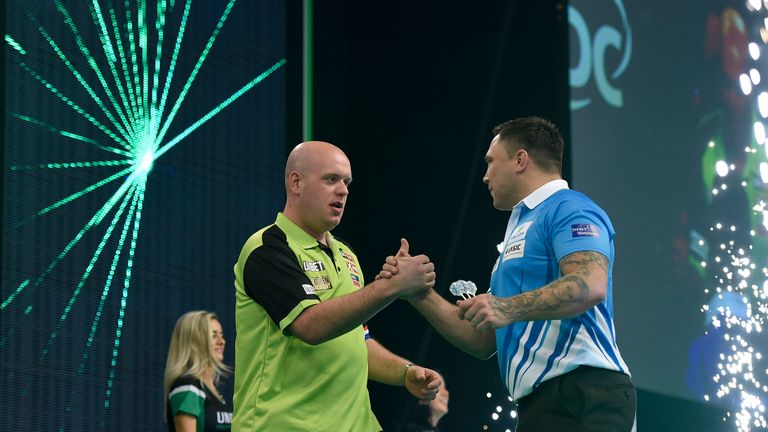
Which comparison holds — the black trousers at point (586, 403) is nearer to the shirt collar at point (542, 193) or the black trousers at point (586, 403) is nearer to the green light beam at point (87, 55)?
the shirt collar at point (542, 193)

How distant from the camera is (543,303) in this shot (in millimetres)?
2873

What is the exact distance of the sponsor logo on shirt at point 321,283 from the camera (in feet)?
11.4

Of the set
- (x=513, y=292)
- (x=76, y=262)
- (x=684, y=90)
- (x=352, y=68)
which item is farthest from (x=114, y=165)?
(x=684, y=90)

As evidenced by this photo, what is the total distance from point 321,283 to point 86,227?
76.1 inches

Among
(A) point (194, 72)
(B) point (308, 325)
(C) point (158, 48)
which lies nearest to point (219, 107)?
(A) point (194, 72)

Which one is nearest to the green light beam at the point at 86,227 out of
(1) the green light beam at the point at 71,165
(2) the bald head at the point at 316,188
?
(1) the green light beam at the point at 71,165

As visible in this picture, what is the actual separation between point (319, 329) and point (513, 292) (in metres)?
0.57

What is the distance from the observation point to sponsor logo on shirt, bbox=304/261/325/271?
137 inches

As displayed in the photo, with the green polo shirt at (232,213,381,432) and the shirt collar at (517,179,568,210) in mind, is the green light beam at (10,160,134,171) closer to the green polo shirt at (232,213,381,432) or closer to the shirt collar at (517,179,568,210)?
the green polo shirt at (232,213,381,432)

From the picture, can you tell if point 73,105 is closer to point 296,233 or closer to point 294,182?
point 294,182

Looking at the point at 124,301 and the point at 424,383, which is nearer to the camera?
the point at 424,383

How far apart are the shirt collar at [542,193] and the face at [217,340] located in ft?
7.71

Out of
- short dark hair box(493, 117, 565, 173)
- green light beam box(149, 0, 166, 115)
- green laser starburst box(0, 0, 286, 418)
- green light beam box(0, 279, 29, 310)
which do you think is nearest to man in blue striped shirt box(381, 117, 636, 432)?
short dark hair box(493, 117, 565, 173)

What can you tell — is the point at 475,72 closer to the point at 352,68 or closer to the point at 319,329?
the point at 352,68
